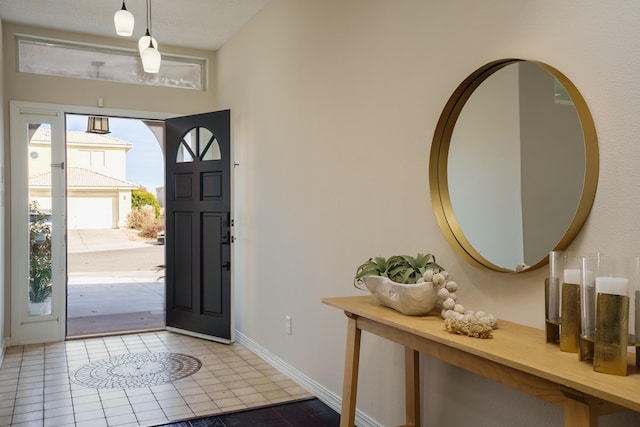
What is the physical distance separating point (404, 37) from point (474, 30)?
1.54 ft

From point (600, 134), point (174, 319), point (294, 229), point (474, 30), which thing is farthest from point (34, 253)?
point (600, 134)

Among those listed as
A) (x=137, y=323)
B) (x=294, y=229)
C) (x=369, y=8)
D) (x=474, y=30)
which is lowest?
(x=137, y=323)

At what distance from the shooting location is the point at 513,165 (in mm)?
1909

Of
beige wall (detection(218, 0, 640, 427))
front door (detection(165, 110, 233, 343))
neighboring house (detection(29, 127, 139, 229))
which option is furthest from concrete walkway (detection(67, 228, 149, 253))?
beige wall (detection(218, 0, 640, 427))

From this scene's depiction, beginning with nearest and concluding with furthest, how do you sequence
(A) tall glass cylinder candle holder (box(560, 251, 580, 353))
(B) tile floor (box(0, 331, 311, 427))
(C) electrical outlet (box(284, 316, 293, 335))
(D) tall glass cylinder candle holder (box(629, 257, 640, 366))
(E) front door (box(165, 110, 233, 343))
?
(D) tall glass cylinder candle holder (box(629, 257, 640, 366))
(A) tall glass cylinder candle holder (box(560, 251, 580, 353))
(B) tile floor (box(0, 331, 311, 427))
(C) electrical outlet (box(284, 316, 293, 335))
(E) front door (box(165, 110, 233, 343))

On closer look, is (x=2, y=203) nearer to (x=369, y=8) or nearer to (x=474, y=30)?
(x=369, y=8)

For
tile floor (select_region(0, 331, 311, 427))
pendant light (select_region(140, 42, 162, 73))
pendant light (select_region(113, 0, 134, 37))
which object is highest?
pendant light (select_region(113, 0, 134, 37))

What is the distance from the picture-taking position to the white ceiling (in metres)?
4.07

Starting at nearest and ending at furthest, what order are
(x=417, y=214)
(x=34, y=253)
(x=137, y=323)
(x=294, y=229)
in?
1. (x=417, y=214)
2. (x=294, y=229)
3. (x=34, y=253)
4. (x=137, y=323)

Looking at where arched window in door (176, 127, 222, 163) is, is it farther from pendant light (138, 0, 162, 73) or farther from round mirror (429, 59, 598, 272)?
round mirror (429, 59, 598, 272)

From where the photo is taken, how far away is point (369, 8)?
2.74 m

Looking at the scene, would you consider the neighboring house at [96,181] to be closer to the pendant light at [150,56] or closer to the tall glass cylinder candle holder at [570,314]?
the pendant light at [150,56]

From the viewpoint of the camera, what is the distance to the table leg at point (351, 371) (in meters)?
2.19

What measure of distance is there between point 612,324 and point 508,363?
0.26 m
